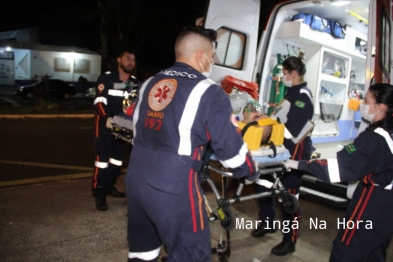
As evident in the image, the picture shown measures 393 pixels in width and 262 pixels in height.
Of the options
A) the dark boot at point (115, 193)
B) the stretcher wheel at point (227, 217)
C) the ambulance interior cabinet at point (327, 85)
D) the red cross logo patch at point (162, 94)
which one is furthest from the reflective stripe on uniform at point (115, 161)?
the ambulance interior cabinet at point (327, 85)

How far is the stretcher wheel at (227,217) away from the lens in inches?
107

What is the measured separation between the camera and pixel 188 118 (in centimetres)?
200

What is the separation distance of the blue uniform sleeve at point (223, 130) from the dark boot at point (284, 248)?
1.70m

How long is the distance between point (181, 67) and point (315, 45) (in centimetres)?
467

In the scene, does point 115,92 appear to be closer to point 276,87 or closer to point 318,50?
point 276,87

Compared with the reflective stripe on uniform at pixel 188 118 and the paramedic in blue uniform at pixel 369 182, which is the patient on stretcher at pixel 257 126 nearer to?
the paramedic in blue uniform at pixel 369 182

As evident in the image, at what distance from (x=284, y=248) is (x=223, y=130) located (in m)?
1.94

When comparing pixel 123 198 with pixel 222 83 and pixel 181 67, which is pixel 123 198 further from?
pixel 181 67

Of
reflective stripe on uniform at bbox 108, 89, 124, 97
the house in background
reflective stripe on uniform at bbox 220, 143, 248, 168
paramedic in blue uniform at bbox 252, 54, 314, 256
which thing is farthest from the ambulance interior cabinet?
the house in background

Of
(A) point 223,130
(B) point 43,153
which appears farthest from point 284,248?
(B) point 43,153

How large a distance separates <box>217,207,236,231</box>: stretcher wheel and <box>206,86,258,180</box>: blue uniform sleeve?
0.72 meters

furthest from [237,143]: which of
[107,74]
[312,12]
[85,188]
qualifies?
[312,12]

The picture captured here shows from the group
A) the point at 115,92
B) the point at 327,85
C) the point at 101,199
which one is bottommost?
the point at 101,199

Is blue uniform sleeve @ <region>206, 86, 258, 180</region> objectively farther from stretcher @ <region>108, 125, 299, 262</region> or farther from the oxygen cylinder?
the oxygen cylinder
